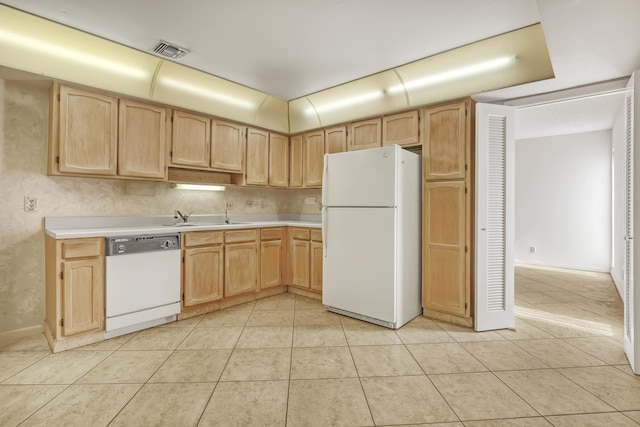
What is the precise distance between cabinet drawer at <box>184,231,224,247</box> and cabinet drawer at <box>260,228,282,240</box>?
0.60m

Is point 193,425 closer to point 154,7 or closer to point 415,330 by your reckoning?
point 415,330

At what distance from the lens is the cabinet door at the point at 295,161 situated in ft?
15.0

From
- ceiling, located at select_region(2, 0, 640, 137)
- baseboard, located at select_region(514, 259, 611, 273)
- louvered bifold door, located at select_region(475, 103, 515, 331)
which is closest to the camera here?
ceiling, located at select_region(2, 0, 640, 137)

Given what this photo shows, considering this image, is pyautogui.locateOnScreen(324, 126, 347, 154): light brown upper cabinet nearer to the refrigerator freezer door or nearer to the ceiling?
the refrigerator freezer door

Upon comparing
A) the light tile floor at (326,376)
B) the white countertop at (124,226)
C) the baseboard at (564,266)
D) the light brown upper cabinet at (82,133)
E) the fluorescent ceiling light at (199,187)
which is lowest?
the light tile floor at (326,376)

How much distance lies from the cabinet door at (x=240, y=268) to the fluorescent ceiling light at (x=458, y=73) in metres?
2.56

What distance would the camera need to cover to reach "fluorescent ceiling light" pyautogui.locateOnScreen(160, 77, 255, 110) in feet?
10.8

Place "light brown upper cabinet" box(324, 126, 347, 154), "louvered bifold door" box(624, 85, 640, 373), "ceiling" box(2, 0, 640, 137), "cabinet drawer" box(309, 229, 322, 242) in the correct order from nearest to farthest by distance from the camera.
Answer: "ceiling" box(2, 0, 640, 137) < "louvered bifold door" box(624, 85, 640, 373) < "cabinet drawer" box(309, 229, 322, 242) < "light brown upper cabinet" box(324, 126, 347, 154)

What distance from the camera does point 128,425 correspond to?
163 cm

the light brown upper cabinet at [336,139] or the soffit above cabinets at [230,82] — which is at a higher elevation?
the soffit above cabinets at [230,82]

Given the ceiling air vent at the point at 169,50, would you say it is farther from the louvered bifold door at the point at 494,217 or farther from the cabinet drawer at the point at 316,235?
the louvered bifold door at the point at 494,217

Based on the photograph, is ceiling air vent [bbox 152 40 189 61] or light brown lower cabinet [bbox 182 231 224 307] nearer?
ceiling air vent [bbox 152 40 189 61]

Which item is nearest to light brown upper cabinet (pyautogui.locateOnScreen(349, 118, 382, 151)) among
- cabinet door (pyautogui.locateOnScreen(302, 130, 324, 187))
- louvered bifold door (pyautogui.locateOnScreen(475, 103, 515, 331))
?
cabinet door (pyautogui.locateOnScreen(302, 130, 324, 187))

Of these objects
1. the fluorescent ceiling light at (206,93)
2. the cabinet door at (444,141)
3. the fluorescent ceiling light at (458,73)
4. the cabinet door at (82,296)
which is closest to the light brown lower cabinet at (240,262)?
the cabinet door at (82,296)
